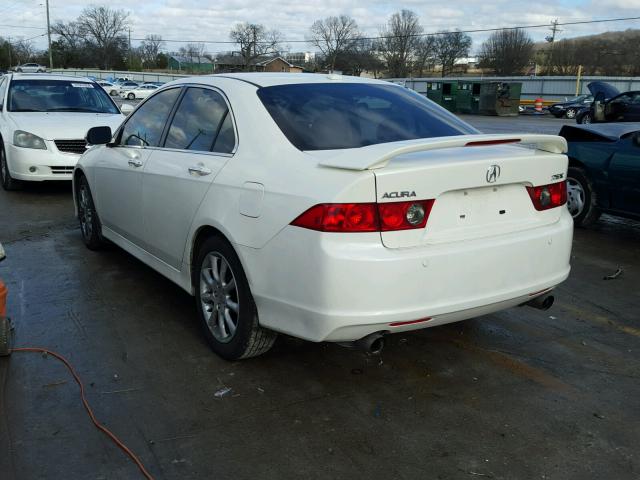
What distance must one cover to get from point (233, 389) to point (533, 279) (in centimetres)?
171

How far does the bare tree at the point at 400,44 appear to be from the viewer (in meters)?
73.9

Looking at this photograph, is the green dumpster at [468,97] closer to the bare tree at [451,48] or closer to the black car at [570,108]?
the black car at [570,108]

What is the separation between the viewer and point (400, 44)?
74750 millimetres

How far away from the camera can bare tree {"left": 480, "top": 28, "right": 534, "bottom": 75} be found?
78.0 m

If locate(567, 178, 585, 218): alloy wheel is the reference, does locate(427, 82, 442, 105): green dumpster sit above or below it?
above

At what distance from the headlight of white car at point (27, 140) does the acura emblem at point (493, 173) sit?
286 inches

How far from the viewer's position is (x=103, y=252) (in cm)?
605

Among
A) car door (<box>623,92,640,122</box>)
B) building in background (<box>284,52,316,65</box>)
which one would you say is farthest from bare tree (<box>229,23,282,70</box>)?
car door (<box>623,92,640,122</box>)

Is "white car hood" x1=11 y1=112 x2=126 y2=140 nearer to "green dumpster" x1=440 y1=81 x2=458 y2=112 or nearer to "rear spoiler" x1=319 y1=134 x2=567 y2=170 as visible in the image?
"rear spoiler" x1=319 y1=134 x2=567 y2=170

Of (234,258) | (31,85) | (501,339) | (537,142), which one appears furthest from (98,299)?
(31,85)

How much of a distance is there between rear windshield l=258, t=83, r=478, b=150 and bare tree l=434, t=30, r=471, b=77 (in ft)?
261

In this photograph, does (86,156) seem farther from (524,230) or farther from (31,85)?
(31,85)

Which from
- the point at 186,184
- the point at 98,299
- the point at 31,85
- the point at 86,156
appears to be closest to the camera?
the point at 186,184

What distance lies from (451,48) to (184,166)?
8104 centimetres
